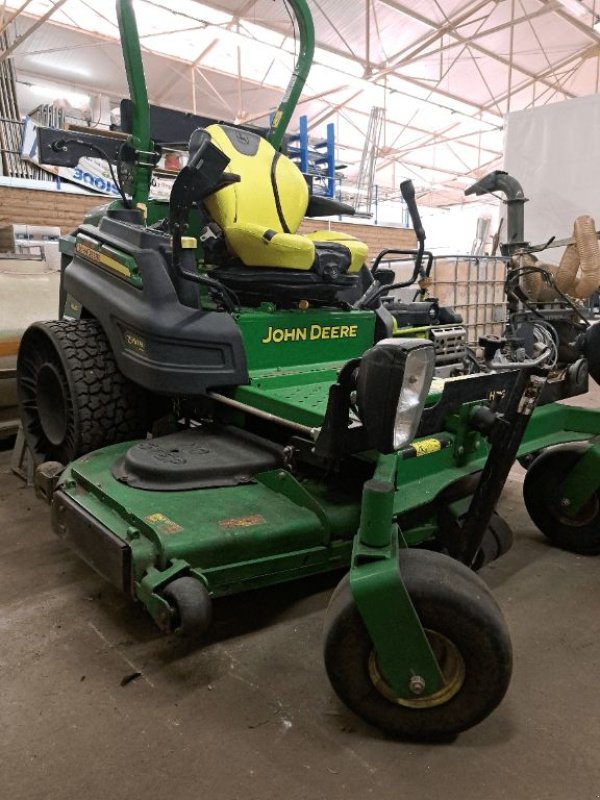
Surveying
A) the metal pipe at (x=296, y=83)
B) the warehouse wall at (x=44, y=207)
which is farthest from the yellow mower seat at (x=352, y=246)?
the warehouse wall at (x=44, y=207)

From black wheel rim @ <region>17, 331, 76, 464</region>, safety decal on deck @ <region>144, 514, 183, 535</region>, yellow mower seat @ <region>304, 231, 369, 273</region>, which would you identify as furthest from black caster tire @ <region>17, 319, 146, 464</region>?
yellow mower seat @ <region>304, 231, 369, 273</region>

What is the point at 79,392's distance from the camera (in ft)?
8.20

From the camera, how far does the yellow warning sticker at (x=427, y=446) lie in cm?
188

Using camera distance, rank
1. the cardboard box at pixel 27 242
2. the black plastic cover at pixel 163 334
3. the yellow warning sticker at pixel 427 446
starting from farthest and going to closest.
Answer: the cardboard box at pixel 27 242
the black plastic cover at pixel 163 334
the yellow warning sticker at pixel 427 446

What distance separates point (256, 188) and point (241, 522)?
5.43ft

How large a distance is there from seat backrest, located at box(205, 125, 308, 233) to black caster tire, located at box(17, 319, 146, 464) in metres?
0.74

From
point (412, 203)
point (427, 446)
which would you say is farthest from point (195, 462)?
point (412, 203)

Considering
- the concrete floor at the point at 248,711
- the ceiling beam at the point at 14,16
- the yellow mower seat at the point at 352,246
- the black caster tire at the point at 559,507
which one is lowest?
the concrete floor at the point at 248,711

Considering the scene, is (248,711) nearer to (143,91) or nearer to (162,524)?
(162,524)

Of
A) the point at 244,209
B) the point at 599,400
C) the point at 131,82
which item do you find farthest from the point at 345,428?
the point at 599,400

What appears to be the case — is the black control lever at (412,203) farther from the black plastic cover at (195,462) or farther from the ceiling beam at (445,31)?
the ceiling beam at (445,31)

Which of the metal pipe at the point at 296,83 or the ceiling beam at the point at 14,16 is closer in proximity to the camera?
the metal pipe at the point at 296,83

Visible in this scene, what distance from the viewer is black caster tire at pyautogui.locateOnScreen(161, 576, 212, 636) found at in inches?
61.2

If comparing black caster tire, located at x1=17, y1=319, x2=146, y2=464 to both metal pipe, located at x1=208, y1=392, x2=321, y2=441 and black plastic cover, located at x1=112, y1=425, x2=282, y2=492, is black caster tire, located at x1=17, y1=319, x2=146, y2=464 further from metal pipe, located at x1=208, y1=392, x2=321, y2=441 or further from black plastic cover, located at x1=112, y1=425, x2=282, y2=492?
metal pipe, located at x1=208, y1=392, x2=321, y2=441
